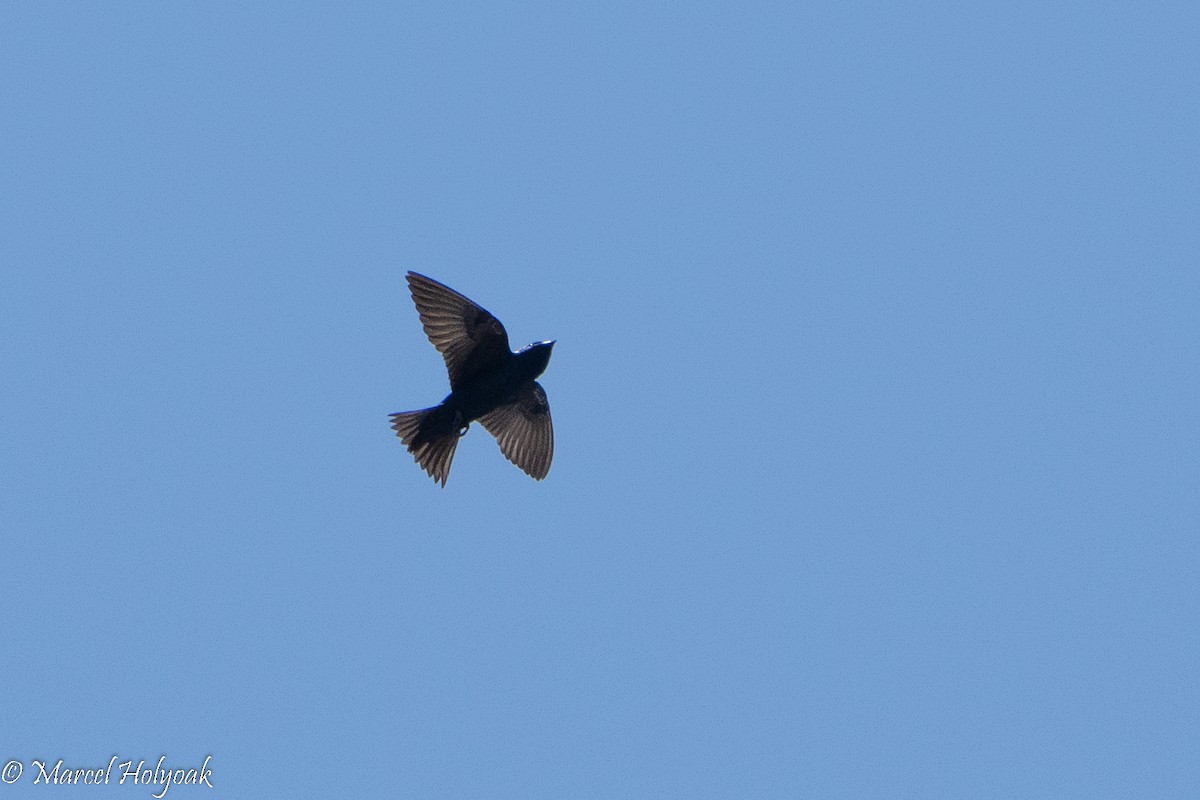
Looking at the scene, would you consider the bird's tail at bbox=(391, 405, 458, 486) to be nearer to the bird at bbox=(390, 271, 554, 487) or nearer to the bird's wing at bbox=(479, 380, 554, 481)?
the bird at bbox=(390, 271, 554, 487)

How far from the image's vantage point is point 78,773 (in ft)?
46.2

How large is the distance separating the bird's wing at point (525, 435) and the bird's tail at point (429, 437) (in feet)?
1.80

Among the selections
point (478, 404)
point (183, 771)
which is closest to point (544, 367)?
point (478, 404)

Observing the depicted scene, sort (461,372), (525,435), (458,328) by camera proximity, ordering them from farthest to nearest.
Result: (525,435), (461,372), (458,328)

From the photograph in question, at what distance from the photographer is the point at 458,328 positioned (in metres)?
14.9

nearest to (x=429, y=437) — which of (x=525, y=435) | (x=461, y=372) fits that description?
(x=461, y=372)

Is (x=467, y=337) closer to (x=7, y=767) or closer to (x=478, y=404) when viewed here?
(x=478, y=404)

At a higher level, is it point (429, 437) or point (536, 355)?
point (536, 355)

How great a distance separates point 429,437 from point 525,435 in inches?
36.3

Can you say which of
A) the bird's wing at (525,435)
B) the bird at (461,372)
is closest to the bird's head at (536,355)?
the bird at (461,372)

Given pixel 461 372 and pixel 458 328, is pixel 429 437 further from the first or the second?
pixel 458 328

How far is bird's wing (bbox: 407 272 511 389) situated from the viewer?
48.5 feet

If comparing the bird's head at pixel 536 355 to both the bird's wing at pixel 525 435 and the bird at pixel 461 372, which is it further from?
the bird's wing at pixel 525 435

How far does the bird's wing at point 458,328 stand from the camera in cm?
1480
